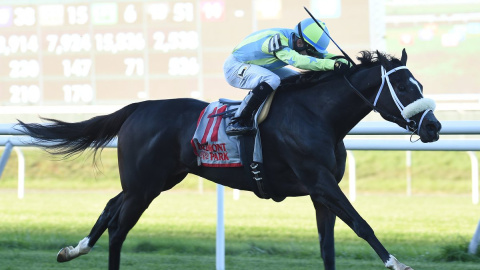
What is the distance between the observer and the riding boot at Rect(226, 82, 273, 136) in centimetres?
451

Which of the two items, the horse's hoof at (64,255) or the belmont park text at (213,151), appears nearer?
the belmont park text at (213,151)

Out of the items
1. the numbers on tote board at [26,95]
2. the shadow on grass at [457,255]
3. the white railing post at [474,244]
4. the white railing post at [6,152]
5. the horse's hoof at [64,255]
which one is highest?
the white railing post at [6,152]

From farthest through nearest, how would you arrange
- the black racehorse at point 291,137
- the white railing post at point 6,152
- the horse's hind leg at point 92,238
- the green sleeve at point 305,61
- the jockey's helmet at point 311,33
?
the white railing post at point 6,152 → the horse's hind leg at point 92,238 → the jockey's helmet at point 311,33 → the green sleeve at point 305,61 → the black racehorse at point 291,137

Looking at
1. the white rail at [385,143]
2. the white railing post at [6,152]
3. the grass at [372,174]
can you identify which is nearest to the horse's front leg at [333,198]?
the white rail at [385,143]

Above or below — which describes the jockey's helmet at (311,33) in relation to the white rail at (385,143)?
above

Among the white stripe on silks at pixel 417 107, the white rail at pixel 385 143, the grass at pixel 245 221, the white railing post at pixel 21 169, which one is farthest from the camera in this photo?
the white railing post at pixel 21 169

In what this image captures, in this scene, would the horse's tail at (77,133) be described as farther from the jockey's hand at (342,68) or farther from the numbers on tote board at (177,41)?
the numbers on tote board at (177,41)

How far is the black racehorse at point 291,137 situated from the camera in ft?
14.0

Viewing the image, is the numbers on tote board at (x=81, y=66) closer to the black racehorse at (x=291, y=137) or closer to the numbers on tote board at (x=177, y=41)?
the numbers on tote board at (x=177, y=41)

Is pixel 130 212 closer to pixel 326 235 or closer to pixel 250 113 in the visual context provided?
pixel 250 113

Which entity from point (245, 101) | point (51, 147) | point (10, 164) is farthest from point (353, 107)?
point (10, 164)

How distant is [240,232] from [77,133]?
2174 millimetres

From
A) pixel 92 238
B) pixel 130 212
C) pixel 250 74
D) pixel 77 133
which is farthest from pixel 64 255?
pixel 250 74

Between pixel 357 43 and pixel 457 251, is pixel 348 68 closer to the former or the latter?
pixel 457 251
